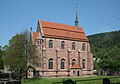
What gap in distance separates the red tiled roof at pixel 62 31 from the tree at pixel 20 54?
1023cm

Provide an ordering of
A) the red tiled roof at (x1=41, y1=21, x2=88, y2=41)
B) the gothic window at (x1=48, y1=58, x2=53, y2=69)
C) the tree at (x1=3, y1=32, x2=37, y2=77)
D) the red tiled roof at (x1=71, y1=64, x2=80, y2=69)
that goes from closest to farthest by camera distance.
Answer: the tree at (x1=3, y1=32, x2=37, y2=77) → the gothic window at (x1=48, y1=58, x2=53, y2=69) → the red tiled roof at (x1=41, y1=21, x2=88, y2=41) → the red tiled roof at (x1=71, y1=64, x2=80, y2=69)

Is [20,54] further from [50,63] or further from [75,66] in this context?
[75,66]

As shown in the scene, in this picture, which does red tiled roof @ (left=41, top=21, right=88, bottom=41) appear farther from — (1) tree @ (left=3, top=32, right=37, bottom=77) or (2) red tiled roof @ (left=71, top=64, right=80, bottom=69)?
(1) tree @ (left=3, top=32, right=37, bottom=77)

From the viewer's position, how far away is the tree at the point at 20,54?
5059cm

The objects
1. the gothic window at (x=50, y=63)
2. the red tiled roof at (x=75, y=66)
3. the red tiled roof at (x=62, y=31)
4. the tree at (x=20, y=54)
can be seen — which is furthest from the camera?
the red tiled roof at (x=75, y=66)

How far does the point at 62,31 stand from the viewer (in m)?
69.1

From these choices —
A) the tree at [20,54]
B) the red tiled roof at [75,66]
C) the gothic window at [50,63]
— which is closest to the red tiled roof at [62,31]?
the gothic window at [50,63]

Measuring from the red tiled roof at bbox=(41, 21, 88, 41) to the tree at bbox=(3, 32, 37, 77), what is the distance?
10228 millimetres

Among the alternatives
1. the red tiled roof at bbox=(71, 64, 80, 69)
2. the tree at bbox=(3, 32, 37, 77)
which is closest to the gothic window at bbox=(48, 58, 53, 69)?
the red tiled roof at bbox=(71, 64, 80, 69)

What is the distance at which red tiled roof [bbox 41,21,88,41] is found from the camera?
A: 64688 millimetres

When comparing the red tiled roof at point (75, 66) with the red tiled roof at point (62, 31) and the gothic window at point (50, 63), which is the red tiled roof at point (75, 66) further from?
the red tiled roof at point (62, 31)

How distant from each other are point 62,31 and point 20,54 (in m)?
21.1

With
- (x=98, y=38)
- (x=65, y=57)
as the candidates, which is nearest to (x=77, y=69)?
(x=65, y=57)

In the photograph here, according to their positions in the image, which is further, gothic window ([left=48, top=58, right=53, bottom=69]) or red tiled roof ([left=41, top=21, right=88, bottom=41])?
red tiled roof ([left=41, top=21, right=88, bottom=41])
